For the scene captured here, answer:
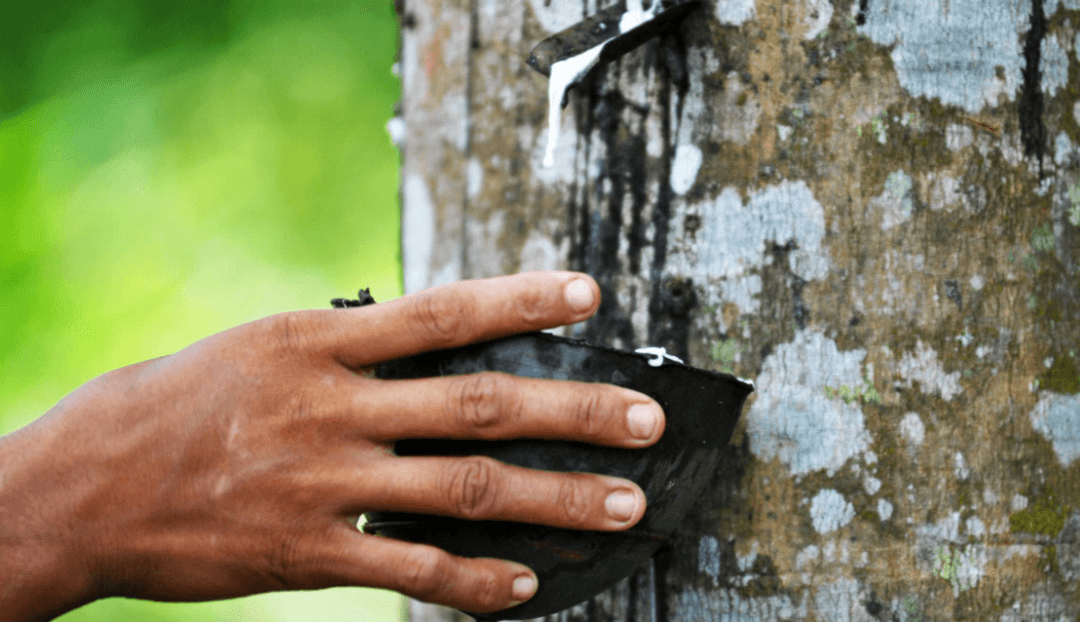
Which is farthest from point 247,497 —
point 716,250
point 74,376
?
point 74,376

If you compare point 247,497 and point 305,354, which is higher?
point 305,354

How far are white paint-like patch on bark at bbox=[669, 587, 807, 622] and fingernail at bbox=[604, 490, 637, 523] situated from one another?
0.27m

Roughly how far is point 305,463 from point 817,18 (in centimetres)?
101

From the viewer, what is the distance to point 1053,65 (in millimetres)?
1303

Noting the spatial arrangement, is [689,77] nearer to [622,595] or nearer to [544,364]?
[544,364]

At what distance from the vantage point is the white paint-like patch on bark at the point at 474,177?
1498mm

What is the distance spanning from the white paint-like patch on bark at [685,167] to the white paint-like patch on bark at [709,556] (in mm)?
549

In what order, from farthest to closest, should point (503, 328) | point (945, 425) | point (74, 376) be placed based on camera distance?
1. point (74, 376)
2. point (945, 425)
3. point (503, 328)

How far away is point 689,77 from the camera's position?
1.32 m

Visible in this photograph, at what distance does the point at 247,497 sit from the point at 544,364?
45 cm

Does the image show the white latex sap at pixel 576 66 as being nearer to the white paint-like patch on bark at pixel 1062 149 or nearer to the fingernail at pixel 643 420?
the fingernail at pixel 643 420

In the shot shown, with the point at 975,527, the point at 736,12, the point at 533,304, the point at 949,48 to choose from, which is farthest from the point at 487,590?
the point at 949,48

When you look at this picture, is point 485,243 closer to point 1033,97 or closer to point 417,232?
point 417,232

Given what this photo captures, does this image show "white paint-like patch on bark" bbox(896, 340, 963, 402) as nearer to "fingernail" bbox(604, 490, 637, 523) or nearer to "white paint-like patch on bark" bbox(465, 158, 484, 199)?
"fingernail" bbox(604, 490, 637, 523)
